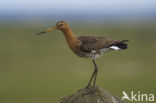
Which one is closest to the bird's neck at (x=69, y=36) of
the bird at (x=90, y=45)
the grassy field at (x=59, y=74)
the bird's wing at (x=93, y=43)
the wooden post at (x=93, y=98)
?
the bird at (x=90, y=45)

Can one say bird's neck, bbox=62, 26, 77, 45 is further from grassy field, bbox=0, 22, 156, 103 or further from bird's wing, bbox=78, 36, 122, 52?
grassy field, bbox=0, 22, 156, 103

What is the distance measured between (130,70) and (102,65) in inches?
150

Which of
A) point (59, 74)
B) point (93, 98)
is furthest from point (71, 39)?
point (59, 74)

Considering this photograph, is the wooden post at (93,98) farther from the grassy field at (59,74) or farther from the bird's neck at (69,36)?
the grassy field at (59,74)

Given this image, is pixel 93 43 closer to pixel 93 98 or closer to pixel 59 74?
pixel 93 98

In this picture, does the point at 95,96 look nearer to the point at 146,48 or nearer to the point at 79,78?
the point at 79,78

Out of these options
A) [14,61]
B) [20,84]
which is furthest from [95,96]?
[14,61]

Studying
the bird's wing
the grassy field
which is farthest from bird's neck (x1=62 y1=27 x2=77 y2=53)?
the grassy field

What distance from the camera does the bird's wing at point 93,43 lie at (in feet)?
33.5

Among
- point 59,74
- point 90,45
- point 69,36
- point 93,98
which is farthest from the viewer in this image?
point 59,74

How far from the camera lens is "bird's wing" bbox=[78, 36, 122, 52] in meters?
10.2

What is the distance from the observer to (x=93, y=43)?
1034 centimetres

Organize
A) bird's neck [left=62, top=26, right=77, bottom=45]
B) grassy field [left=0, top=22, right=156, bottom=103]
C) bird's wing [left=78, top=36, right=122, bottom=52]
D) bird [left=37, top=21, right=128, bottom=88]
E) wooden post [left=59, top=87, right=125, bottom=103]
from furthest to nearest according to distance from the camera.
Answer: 1. grassy field [left=0, top=22, right=156, bottom=103]
2. bird's wing [left=78, top=36, right=122, bottom=52]
3. bird [left=37, top=21, right=128, bottom=88]
4. bird's neck [left=62, top=26, right=77, bottom=45]
5. wooden post [left=59, top=87, right=125, bottom=103]

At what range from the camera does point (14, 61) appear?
55.3 m
